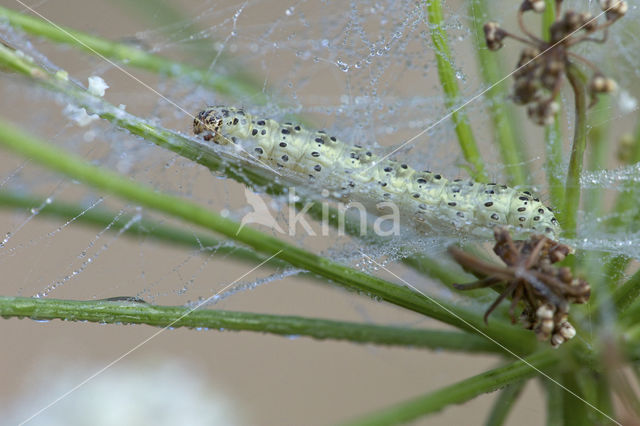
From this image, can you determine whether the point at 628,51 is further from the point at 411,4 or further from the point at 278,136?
the point at 278,136

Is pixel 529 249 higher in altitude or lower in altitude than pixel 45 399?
lower

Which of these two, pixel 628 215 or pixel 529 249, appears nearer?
pixel 529 249

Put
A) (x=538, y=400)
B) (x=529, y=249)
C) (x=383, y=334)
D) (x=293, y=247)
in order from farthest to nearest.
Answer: (x=538, y=400)
(x=383, y=334)
(x=293, y=247)
(x=529, y=249)

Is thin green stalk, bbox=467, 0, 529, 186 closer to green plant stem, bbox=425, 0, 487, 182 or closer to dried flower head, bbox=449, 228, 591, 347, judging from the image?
green plant stem, bbox=425, 0, 487, 182

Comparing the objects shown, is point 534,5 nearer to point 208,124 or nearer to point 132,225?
point 208,124

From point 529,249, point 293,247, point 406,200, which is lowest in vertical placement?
point 529,249

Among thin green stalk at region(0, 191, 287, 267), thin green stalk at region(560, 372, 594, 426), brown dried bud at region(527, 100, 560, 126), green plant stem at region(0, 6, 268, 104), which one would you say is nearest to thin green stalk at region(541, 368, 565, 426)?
thin green stalk at region(560, 372, 594, 426)

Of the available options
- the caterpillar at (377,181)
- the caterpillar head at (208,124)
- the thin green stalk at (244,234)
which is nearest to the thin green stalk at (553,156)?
the caterpillar at (377,181)

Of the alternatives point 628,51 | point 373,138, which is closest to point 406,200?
point 373,138
